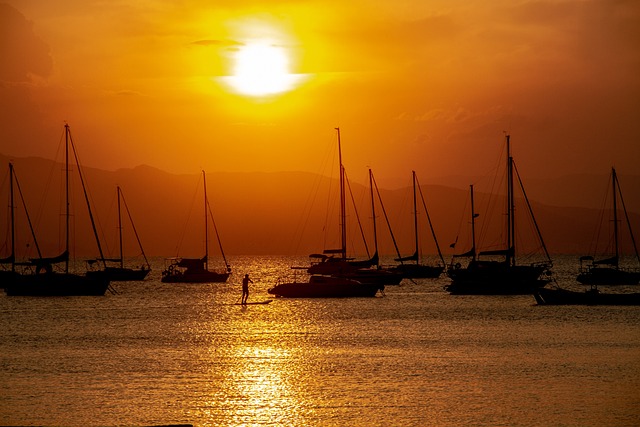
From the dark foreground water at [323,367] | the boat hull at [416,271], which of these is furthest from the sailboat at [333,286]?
the boat hull at [416,271]

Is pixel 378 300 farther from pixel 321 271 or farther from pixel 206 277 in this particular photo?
pixel 206 277

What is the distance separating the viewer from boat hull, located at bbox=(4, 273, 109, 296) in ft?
278

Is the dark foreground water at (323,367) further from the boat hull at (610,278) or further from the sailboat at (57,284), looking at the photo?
the boat hull at (610,278)

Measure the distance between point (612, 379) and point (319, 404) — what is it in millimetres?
11975

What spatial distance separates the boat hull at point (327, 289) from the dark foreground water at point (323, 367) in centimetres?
697

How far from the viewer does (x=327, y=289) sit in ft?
279

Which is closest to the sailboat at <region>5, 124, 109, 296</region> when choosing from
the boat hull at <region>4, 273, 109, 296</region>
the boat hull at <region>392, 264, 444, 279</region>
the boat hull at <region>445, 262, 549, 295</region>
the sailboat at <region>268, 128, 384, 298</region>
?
the boat hull at <region>4, 273, 109, 296</region>

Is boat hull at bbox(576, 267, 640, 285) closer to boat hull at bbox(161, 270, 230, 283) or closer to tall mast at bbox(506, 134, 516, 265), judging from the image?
tall mast at bbox(506, 134, 516, 265)

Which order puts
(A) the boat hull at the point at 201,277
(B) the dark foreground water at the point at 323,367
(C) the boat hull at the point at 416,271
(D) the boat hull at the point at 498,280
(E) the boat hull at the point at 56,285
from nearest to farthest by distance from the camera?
(B) the dark foreground water at the point at 323,367, (E) the boat hull at the point at 56,285, (D) the boat hull at the point at 498,280, (A) the boat hull at the point at 201,277, (C) the boat hull at the point at 416,271

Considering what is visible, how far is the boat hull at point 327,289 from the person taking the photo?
3354 inches

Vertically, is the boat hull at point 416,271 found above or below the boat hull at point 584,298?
above

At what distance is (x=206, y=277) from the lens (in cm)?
12325

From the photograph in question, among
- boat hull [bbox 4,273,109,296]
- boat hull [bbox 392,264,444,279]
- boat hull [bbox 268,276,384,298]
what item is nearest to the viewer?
boat hull [bbox 4,273,109,296]

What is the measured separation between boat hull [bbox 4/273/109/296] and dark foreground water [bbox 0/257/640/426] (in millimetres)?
6754
